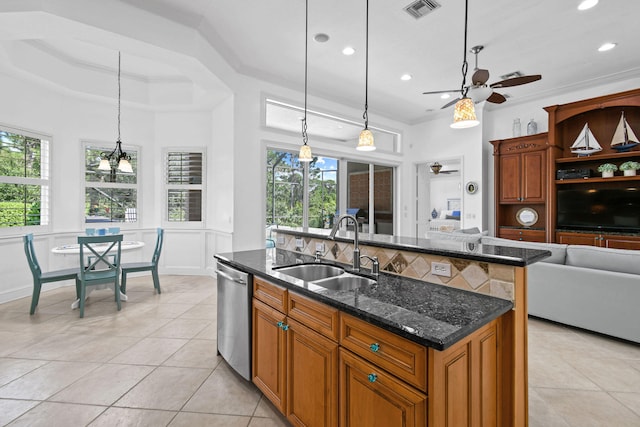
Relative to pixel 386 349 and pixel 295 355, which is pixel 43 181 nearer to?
pixel 295 355

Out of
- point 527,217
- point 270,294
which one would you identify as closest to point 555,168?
point 527,217

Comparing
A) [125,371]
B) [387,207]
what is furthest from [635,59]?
[125,371]

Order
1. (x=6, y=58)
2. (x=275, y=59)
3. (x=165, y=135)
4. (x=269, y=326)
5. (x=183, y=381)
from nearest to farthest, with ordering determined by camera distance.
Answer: (x=269, y=326)
(x=183, y=381)
(x=6, y=58)
(x=275, y=59)
(x=165, y=135)

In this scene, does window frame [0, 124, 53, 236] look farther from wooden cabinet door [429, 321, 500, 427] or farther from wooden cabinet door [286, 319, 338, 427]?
wooden cabinet door [429, 321, 500, 427]

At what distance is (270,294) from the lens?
1.90 metres

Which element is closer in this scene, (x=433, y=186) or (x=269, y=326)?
(x=269, y=326)

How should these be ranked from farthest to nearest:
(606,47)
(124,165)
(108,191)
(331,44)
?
(108,191), (124,165), (606,47), (331,44)

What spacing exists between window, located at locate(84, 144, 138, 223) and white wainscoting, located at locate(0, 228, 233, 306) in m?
0.36

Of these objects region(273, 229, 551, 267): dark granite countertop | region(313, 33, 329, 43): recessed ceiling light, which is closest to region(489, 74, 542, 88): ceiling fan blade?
region(313, 33, 329, 43): recessed ceiling light

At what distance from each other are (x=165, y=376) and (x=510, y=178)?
19.7 ft

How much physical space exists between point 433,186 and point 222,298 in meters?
10.1

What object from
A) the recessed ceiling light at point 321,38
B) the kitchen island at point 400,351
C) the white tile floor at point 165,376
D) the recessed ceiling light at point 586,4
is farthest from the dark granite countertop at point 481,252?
the recessed ceiling light at point 586,4

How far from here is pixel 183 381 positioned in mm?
2262

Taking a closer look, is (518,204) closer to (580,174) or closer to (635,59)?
(580,174)
